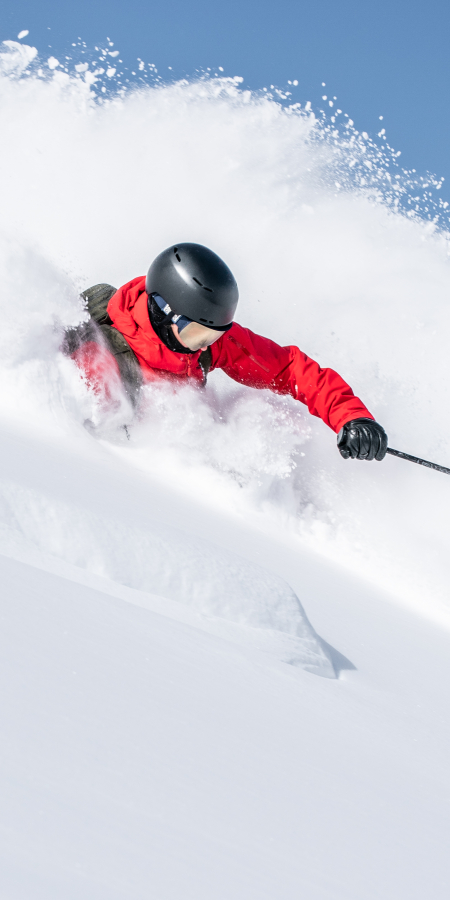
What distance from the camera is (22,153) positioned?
7316 mm

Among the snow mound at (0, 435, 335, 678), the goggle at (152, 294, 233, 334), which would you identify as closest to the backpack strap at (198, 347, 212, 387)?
the goggle at (152, 294, 233, 334)

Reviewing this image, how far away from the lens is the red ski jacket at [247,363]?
3.05 meters

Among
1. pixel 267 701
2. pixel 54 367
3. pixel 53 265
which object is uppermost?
pixel 53 265

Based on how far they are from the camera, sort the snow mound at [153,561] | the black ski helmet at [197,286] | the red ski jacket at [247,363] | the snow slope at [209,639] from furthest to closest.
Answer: the red ski jacket at [247,363]
the black ski helmet at [197,286]
the snow mound at [153,561]
the snow slope at [209,639]

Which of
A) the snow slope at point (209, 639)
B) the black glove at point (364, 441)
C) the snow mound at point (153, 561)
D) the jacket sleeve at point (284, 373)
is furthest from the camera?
the jacket sleeve at point (284, 373)

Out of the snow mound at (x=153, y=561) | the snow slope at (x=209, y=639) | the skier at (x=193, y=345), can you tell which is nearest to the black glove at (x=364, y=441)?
the skier at (x=193, y=345)

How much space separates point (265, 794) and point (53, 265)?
280 centimetres

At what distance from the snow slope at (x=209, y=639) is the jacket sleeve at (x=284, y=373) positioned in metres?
0.19

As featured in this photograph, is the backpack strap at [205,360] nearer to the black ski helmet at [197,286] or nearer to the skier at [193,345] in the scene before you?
the skier at [193,345]

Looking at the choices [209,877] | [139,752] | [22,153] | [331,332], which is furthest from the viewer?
[22,153]

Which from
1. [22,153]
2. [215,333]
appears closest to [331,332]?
[215,333]

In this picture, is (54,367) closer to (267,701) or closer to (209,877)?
(267,701)

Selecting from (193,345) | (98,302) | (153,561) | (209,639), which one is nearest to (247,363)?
(193,345)

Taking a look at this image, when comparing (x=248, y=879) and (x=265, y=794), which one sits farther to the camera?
(x=265, y=794)
